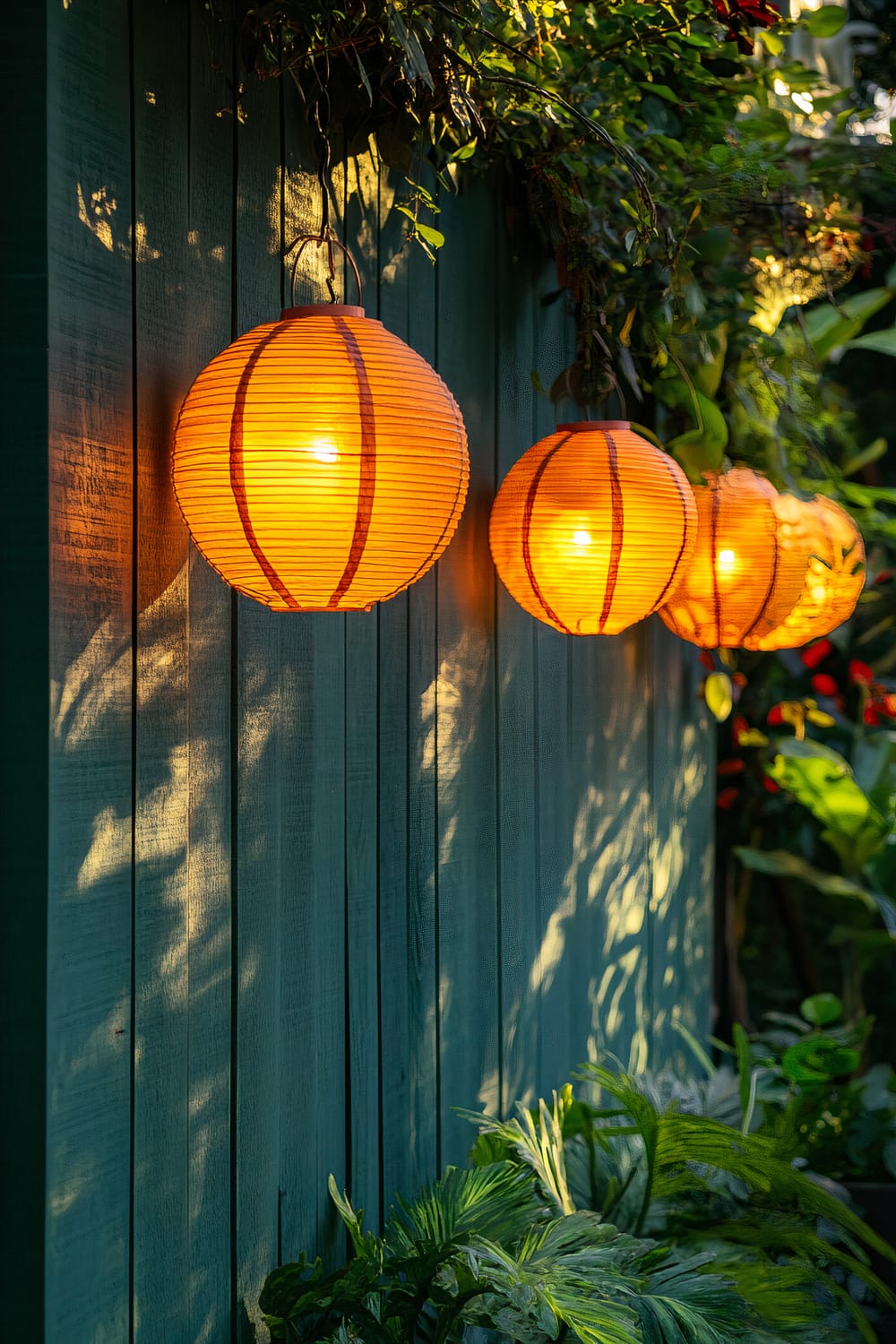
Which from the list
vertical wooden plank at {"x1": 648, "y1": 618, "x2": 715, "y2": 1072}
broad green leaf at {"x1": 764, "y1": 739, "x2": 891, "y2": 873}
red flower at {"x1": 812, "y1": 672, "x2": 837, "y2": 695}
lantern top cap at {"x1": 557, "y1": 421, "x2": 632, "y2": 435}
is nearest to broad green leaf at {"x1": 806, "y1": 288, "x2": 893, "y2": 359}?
vertical wooden plank at {"x1": 648, "y1": 618, "x2": 715, "y2": 1072}

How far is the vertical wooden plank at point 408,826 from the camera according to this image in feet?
6.51

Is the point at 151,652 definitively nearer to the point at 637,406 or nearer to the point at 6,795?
the point at 6,795

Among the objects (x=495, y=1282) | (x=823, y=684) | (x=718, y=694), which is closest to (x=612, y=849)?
Result: (x=718, y=694)

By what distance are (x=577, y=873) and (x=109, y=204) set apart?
1842mm

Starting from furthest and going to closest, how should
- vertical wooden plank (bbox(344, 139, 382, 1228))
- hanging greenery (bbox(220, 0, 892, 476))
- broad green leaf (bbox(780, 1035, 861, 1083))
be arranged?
broad green leaf (bbox(780, 1035, 861, 1083))
vertical wooden plank (bbox(344, 139, 382, 1228))
hanging greenery (bbox(220, 0, 892, 476))

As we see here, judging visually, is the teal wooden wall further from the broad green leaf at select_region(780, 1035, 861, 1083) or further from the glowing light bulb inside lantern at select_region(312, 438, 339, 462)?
the broad green leaf at select_region(780, 1035, 861, 1083)

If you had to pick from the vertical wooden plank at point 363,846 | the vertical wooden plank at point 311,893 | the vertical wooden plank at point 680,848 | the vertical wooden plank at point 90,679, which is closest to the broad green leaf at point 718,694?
the vertical wooden plank at point 680,848

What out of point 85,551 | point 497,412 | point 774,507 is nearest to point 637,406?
point 774,507

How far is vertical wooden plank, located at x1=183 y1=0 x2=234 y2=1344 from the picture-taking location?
4.99 feet

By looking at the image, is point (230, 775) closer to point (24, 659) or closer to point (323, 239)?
point (24, 659)

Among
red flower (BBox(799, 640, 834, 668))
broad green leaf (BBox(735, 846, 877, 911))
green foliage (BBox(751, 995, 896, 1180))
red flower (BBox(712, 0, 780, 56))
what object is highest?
red flower (BBox(712, 0, 780, 56))

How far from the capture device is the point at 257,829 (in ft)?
5.44

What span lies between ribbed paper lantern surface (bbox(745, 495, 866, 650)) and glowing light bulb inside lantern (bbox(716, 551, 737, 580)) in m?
0.14

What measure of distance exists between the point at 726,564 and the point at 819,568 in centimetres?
34
